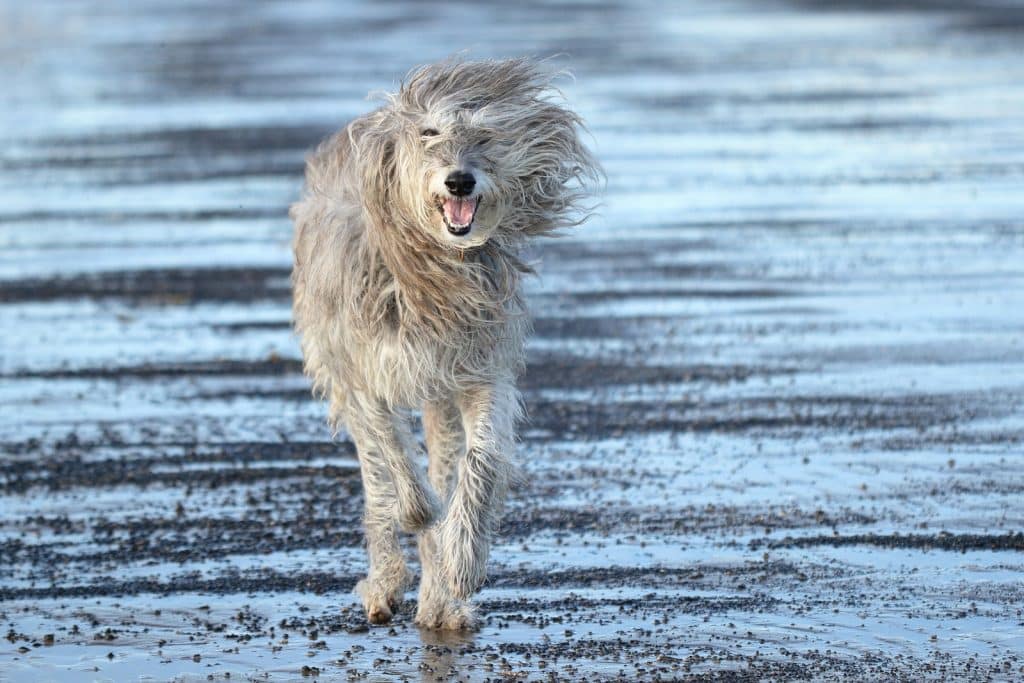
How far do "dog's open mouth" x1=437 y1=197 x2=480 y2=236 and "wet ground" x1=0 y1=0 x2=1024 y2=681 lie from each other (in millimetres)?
1522

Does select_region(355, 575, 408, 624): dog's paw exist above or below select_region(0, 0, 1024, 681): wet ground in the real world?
below

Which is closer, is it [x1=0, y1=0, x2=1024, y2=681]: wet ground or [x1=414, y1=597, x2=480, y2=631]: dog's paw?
[x1=0, y1=0, x2=1024, y2=681]: wet ground

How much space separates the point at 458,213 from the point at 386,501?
1371 mm

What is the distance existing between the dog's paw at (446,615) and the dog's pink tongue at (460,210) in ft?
4.77

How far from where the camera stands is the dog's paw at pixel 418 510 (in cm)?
755

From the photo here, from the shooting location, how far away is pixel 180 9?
38844 millimetres

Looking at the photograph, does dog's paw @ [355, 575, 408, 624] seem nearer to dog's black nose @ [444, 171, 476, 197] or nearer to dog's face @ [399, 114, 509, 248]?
dog's face @ [399, 114, 509, 248]

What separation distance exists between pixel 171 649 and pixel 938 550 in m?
3.00

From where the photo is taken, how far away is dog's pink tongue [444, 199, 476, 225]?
686cm

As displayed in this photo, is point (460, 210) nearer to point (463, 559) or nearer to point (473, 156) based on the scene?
point (473, 156)

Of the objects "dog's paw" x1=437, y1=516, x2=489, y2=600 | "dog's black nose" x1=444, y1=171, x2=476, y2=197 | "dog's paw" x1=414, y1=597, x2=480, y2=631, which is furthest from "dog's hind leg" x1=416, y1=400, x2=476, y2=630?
"dog's black nose" x1=444, y1=171, x2=476, y2=197

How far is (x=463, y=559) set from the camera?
7.21 m

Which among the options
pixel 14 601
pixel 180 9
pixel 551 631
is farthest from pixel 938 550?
pixel 180 9

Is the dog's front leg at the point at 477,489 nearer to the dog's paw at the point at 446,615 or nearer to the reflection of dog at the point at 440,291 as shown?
the reflection of dog at the point at 440,291
